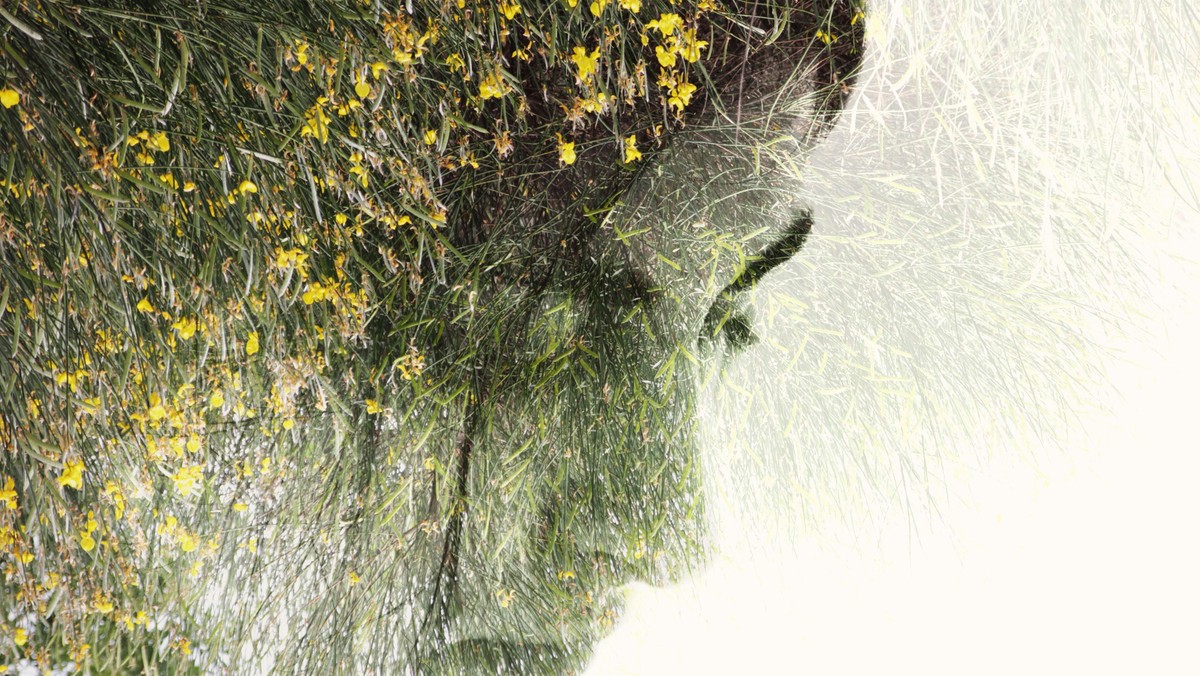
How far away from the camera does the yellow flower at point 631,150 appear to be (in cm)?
81

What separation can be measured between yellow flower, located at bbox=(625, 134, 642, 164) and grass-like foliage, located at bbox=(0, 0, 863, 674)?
0.02 m

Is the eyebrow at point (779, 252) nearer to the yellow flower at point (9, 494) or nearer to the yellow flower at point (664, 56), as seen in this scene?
the yellow flower at point (664, 56)

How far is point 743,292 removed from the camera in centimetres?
88

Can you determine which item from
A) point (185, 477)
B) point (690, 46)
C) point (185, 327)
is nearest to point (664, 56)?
point (690, 46)

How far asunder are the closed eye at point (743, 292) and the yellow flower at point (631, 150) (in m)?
0.19

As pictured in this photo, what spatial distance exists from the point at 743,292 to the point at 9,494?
31.7 inches

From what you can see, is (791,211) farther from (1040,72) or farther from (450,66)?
(450,66)

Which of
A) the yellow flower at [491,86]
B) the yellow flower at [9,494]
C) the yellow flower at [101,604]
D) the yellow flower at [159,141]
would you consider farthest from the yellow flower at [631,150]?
the yellow flower at [101,604]

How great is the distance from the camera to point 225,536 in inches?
42.5

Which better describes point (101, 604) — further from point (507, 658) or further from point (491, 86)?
point (491, 86)

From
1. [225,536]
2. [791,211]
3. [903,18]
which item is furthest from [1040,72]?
[225,536]

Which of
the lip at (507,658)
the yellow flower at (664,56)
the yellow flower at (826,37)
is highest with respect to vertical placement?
the yellow flower at (826,37)

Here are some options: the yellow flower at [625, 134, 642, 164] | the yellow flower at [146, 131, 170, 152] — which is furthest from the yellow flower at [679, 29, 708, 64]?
the yellow flower at [146, 131, 170, 152]

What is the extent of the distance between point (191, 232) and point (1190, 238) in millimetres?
1138
